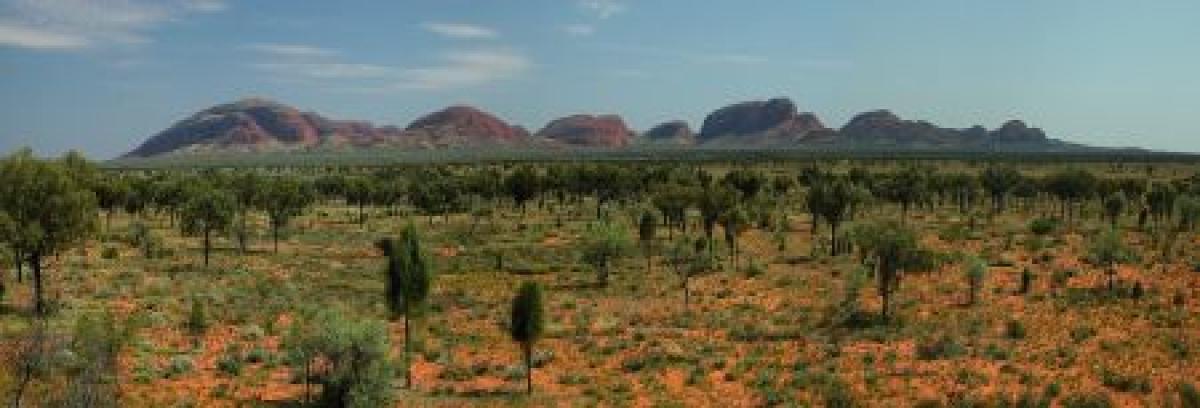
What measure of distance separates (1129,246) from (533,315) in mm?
63585

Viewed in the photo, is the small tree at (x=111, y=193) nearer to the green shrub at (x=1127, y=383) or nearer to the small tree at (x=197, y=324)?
the small tree at (x=197, y=324)

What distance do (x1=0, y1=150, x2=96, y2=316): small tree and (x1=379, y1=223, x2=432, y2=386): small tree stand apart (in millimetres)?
20402

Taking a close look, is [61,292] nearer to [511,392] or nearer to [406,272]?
[406,272]

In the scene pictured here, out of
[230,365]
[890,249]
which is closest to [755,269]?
[890,249]

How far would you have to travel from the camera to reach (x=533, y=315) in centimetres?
4184

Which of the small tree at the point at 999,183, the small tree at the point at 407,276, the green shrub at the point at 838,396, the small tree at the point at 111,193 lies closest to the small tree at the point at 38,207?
the small tree at the point at 407,276

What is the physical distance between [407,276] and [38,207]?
22237mm

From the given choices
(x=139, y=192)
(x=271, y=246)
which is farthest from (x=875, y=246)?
(x=139, y=192)

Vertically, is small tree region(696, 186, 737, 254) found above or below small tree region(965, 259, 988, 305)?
above

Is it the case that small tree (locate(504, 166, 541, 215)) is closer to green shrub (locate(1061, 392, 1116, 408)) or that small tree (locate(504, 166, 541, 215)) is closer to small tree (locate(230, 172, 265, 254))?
small tree (locate(230, 172, 265, 254))

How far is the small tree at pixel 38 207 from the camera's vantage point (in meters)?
51.3

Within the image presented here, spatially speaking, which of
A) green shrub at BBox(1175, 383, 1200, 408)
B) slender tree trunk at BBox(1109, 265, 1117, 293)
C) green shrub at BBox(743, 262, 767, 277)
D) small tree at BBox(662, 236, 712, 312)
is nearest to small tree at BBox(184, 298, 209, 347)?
small tree at BBox(662, 236, 712, 312)

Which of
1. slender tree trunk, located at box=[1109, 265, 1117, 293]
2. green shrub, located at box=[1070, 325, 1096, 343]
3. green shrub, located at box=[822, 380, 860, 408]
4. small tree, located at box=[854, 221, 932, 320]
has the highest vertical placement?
small tree, located at box=[854, 221, 932, 320]

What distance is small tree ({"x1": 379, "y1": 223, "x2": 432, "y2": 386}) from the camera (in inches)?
1690
